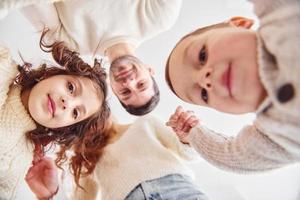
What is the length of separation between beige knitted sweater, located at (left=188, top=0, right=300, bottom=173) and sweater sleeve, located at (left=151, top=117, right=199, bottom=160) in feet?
1.11

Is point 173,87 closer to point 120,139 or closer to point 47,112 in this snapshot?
point 47,112

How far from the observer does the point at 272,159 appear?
0.45m

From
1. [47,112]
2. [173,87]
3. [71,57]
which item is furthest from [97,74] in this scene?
[173,87]

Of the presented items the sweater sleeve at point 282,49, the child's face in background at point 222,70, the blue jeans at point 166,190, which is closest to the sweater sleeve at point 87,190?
the blue jeans at point 166,190

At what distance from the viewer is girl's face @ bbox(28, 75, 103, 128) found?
2.14 ft

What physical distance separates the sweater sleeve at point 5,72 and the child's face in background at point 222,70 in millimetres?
325

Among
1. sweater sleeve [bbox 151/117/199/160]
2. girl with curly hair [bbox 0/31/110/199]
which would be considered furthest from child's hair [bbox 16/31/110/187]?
sweater sleeve [bbox 151/117/199/160]

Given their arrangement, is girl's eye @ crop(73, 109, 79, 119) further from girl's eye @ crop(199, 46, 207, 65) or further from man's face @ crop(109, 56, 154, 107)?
girl's eye @ crop(199, 46, 207, 65)

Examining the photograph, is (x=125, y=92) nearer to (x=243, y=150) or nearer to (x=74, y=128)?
(x=74, y=128)

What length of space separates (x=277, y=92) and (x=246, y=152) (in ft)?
0.41

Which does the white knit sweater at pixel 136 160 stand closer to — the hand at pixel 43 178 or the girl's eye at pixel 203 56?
the hand at pixel 43 178

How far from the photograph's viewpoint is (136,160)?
0.80m

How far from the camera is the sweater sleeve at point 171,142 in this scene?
81cm

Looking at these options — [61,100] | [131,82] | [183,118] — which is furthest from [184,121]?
[61,100]
